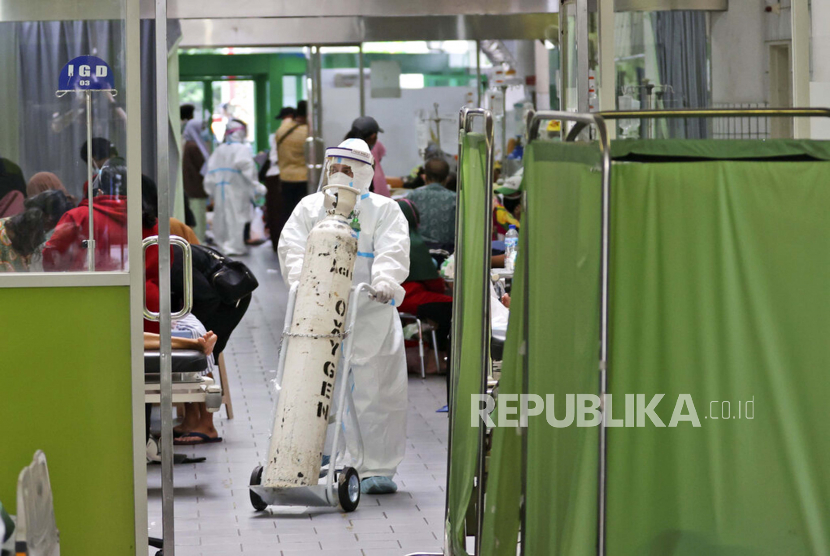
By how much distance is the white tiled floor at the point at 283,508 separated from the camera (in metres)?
4.12

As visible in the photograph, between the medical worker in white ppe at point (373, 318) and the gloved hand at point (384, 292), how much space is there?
0.12 meters

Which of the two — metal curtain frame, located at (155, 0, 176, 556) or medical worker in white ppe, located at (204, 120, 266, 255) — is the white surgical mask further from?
medical worker in white ppe, located at (204, 120, 266, 255)

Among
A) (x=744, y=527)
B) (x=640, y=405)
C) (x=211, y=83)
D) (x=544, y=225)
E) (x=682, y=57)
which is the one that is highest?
(x=211, y=83)

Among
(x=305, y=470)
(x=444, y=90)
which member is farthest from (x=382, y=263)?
(x=444, y=90)

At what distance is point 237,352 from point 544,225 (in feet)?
19.1

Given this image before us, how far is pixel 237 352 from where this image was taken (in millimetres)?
8055

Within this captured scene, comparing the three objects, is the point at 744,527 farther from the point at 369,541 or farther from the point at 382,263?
the point at 382,263

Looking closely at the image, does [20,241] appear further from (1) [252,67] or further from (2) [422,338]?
(1) [252,67]

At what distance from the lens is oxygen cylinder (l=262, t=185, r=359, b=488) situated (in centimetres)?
426

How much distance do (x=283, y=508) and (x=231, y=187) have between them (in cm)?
905

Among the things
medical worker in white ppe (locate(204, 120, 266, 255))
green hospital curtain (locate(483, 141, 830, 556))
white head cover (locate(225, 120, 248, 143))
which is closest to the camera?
green hospital curtain (locate(483, 141, 830, 556))

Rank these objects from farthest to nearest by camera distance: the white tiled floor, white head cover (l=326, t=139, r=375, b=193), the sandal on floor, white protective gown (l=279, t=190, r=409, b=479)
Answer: the sandal on floor, white protective gown (l=279, t=190, r=409, b=479), white head cover (l=326, t=139, r=375, b=193), the white tiled floor

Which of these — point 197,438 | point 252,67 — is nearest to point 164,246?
point 197,438

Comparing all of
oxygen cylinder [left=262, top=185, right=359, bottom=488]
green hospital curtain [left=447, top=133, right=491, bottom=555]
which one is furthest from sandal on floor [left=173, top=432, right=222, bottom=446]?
green hospital curtain [left=447, top=133, right=491, bottom=555]
